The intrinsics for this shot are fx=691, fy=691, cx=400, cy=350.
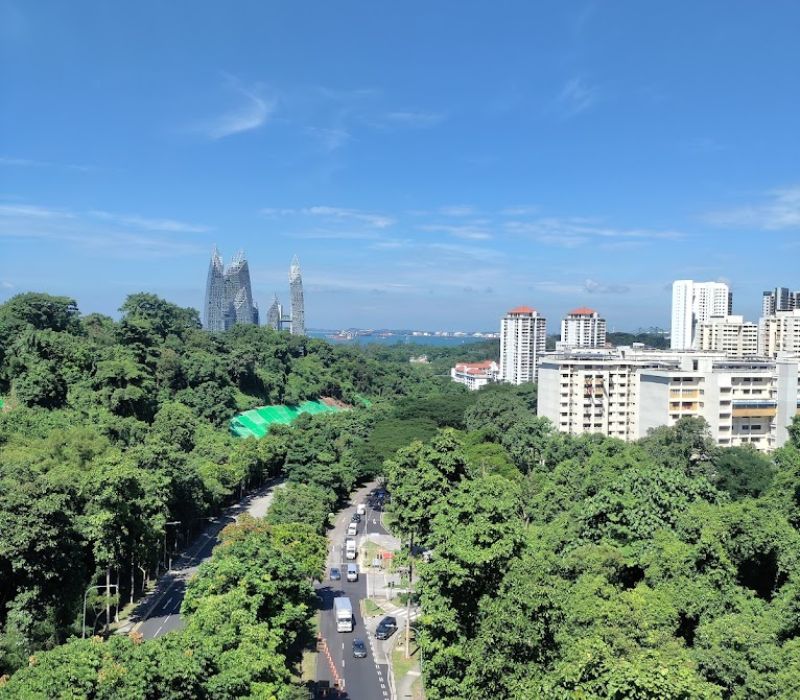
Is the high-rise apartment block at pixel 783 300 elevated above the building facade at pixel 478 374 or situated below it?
above

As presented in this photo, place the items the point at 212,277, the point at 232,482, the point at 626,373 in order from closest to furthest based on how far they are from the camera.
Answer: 1. the point at 232,482
2. the point at 626,373
3. the point at 212,277

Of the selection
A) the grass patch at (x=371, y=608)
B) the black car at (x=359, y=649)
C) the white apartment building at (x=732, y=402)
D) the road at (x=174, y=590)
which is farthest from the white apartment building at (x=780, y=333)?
the black car at (x=359, y=649)

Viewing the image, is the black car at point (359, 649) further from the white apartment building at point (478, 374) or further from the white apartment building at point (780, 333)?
the white apartment building at point (478, 374)

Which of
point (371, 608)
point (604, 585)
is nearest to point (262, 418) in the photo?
point (371, 608)

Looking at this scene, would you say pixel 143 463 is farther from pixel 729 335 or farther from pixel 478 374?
pixel 478 374

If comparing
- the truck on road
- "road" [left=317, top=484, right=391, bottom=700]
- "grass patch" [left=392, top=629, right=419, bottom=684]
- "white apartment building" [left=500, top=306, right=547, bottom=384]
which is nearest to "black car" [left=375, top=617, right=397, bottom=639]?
"road" [left=317, top=484, right=391, bottom=700]

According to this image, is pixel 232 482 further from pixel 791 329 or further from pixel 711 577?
pixel 791 329

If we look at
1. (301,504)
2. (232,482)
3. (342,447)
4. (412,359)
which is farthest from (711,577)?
(412,359)
